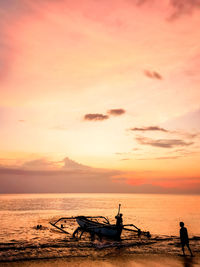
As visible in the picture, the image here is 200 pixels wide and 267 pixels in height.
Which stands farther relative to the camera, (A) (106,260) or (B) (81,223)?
(B) (81,223)

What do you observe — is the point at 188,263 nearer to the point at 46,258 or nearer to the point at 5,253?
the point at 46,258

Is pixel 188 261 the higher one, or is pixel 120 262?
pixel 188 261

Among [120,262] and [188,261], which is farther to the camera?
[120,262]

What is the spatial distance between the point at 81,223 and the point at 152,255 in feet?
55.3

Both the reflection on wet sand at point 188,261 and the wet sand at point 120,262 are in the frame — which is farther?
the wet sand at point 120,262

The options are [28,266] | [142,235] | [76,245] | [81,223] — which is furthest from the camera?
[81,223]

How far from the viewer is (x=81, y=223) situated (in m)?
34.7

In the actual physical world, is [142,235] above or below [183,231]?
below

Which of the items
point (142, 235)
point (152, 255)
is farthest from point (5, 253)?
point (142, 235)

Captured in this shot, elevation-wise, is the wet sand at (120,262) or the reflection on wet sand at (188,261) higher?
the reflection on wet sand at (188,261)

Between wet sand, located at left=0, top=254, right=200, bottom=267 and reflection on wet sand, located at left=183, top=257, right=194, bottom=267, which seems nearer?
reflection on wet sand, located at left=183, top=257, right=194, bottom=267

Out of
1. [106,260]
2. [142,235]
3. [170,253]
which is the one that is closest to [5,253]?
[106,260]

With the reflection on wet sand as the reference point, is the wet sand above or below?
below

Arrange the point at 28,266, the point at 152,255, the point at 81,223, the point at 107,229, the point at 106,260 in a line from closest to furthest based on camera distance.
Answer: the point at 28,266, the point at 106,260, the point at 152,255, the point at 107,229, the point at 81,223
